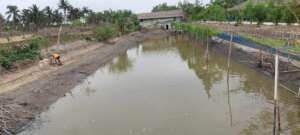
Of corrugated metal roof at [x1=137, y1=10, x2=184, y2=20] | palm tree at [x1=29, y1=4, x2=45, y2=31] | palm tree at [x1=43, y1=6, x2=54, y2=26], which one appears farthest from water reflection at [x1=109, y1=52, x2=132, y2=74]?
corrugated metal roof at [x1=137, y1=10, x2=184, y2=20]

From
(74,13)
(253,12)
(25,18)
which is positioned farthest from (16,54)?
(74,13)

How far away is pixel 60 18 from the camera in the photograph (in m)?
77.1

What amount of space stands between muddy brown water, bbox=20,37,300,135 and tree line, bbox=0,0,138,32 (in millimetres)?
32939

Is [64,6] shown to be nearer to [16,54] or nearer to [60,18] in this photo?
[60,18]

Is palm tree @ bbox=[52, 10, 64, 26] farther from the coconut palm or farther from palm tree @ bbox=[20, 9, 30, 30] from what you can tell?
palm tree @ bbox=[20, 9, 30, 30]

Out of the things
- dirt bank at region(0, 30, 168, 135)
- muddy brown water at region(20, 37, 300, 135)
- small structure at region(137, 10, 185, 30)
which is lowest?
muddy brown water at region(20, 37, 300, 135)

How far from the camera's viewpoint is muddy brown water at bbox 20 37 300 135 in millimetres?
16469

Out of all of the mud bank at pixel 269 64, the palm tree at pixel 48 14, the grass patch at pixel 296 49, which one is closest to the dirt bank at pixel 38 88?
the mud bank at pixel 269 64

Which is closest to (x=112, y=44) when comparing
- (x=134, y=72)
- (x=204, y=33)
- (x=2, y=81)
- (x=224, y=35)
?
(x=204, y=33)

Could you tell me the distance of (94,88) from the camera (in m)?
26.2

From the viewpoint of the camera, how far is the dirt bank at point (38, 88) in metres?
16.9

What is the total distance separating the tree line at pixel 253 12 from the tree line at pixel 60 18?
1664 cm

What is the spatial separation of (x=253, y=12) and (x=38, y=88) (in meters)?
35.9

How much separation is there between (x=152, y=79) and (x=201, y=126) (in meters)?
12.5
